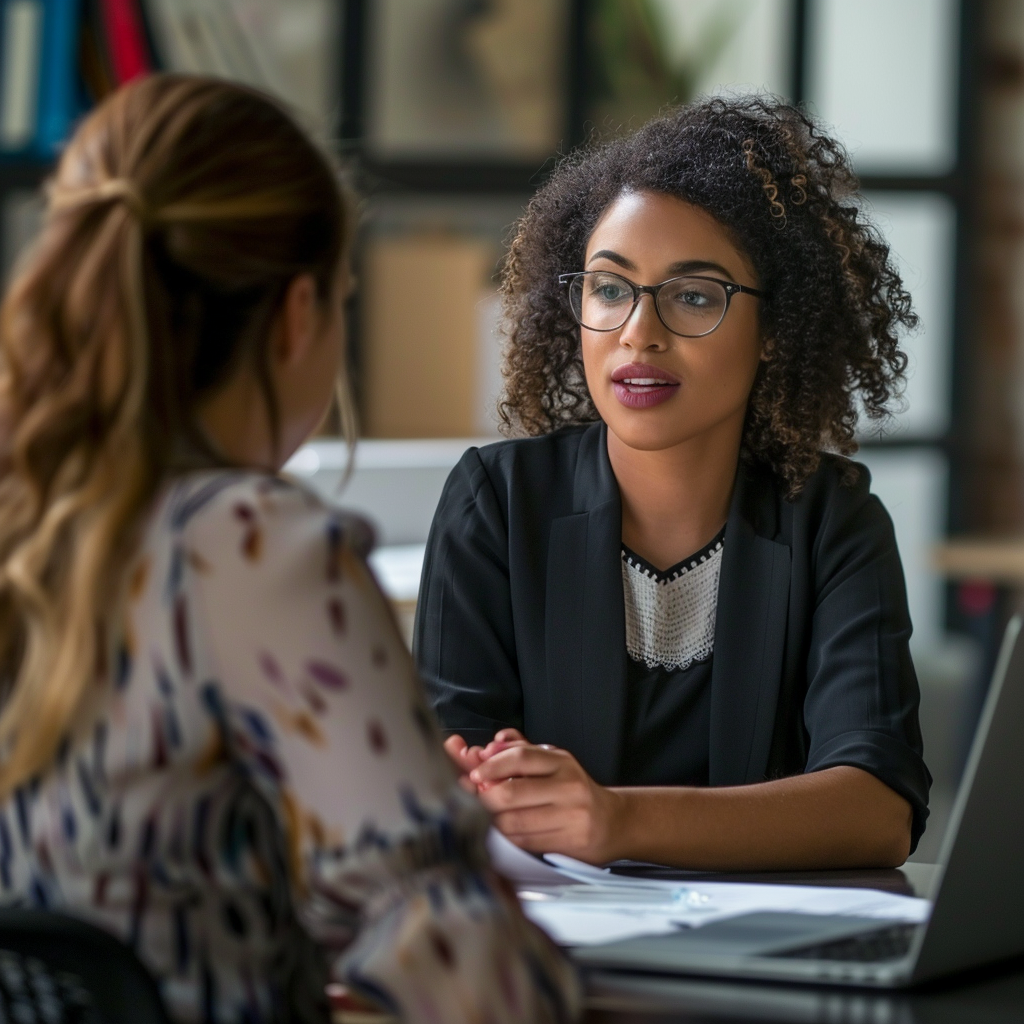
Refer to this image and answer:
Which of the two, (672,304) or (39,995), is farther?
(672,304)

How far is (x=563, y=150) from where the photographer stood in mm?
3021

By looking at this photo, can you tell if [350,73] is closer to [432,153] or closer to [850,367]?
[432,153]

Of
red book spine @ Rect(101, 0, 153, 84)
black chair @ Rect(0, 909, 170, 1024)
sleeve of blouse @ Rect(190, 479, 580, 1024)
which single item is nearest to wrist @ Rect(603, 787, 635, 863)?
sleeve of blouse @ Rect(190, 479, 580, 1024)

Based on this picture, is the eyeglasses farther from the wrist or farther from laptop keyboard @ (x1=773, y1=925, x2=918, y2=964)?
laptop keyboard @ (x1=773, y1=925, x2=918, y2=964)

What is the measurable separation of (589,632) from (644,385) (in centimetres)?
25

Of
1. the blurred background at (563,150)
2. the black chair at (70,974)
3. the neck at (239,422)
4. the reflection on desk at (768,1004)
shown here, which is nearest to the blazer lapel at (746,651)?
the reflection on desk at (768,1004)

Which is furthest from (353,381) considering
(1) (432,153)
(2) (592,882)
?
(2) (592,882)

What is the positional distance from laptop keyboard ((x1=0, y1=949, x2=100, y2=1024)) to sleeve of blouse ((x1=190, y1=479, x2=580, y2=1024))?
0.12 meters

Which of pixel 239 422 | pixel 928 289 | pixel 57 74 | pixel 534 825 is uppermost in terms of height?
pixel 57 74

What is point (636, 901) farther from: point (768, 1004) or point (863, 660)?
point (863, 660)

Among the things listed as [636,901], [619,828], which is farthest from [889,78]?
[636,901]

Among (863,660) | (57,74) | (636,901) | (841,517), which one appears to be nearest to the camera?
(636,901)

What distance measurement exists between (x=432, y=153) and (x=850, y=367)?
244 centimetres

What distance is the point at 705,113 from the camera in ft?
5.26
